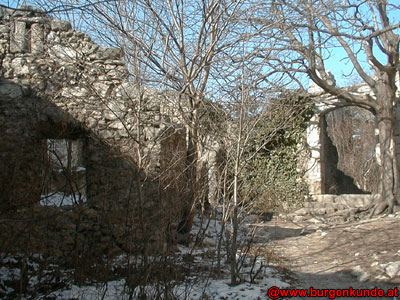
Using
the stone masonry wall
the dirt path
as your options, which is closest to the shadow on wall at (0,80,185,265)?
the stone masonry wall

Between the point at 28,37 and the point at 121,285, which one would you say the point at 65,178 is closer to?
the point at 121,285

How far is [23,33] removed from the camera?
17.3 feet

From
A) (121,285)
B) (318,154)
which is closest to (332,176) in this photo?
(318,154)

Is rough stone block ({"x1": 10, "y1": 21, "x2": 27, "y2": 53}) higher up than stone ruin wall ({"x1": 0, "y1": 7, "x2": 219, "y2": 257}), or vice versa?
rough stone block ({"x1": 10, "y1": 21, "x2": 27, "y2": 53})

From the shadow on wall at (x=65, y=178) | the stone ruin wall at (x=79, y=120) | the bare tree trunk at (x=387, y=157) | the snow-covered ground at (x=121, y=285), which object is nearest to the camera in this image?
the snow-covered ground at (x=121, y=285)

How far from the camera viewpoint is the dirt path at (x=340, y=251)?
14.4 feet

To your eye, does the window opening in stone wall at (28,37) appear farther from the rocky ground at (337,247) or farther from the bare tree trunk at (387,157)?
the bare tree trunk at (387,157)

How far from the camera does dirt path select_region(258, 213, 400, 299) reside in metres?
4.40

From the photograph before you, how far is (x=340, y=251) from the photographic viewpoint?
5.71 m


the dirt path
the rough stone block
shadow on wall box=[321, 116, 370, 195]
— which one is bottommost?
the dirt path

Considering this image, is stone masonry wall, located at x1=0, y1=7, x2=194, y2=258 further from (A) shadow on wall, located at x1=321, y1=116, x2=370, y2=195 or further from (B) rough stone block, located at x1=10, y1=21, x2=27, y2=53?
(A) shadow on wall, located at x1=321, y1=116, x2=370, y2=195

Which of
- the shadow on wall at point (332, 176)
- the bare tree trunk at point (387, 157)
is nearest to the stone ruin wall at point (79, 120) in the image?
the bare tree trunk at point (387, 157)

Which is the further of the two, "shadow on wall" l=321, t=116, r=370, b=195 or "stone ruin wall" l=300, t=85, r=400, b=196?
"shadow on wall" l=321, t=116, r=370, b=195

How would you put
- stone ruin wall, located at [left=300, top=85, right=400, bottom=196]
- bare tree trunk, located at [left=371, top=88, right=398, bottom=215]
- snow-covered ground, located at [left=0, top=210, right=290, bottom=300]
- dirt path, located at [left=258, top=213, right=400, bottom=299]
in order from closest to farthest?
snow-covered ground, located at [left=0, top=210, right=290, bottom=300] < dirt path, located at [left=258, top=213, right=400, bottom=299] < bare tree trunk, located at [left=371, top=88, right=398, bottom=215] < stone ruin wall, located at [left=300, top=85, right=400, bottom=196]
